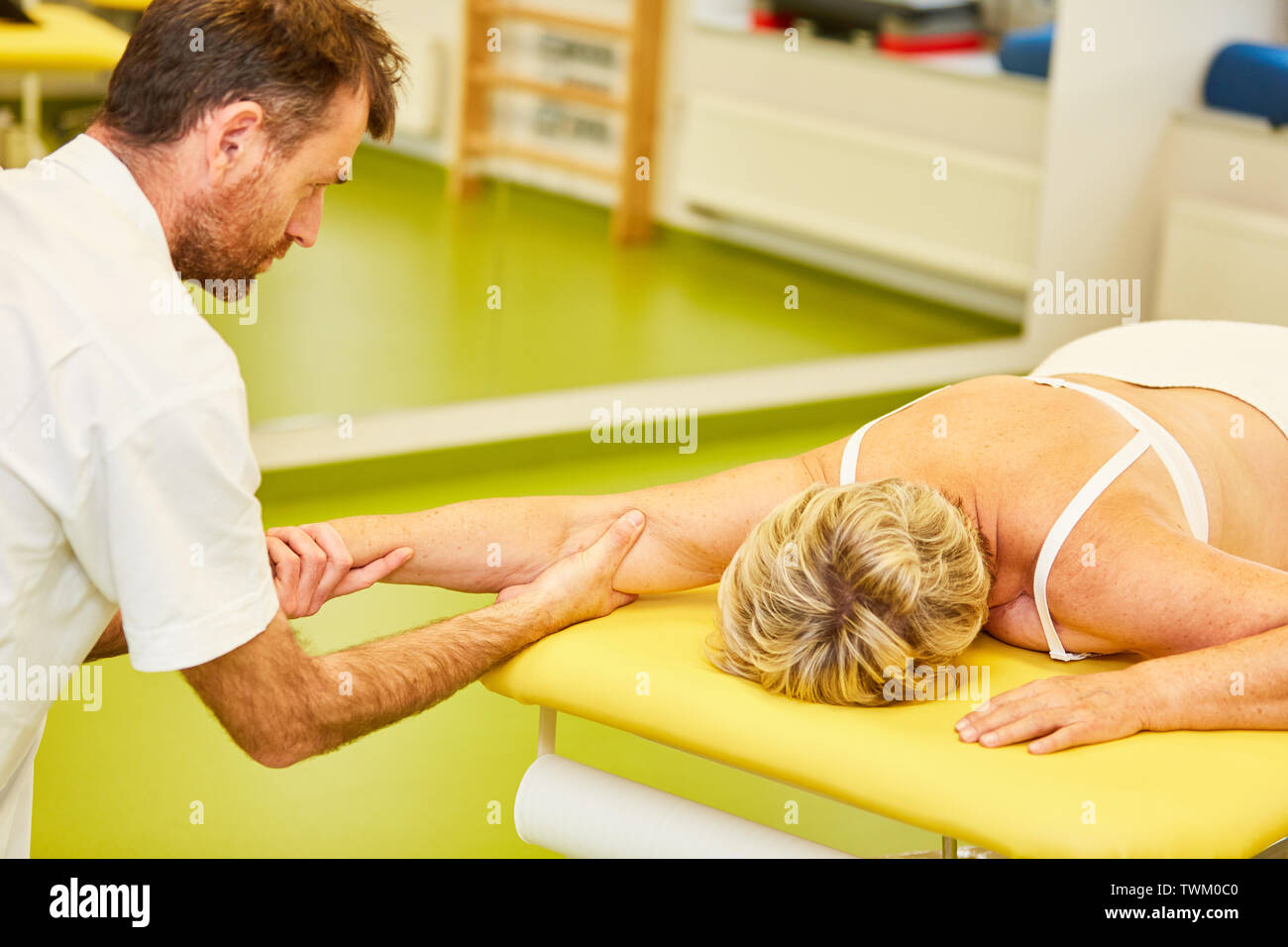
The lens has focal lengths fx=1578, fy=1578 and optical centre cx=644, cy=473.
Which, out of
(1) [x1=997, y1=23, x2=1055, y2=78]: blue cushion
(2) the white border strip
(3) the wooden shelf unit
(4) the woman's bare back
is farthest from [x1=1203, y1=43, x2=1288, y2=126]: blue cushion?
(4) the woman's bare back

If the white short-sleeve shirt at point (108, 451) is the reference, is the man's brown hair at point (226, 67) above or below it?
above

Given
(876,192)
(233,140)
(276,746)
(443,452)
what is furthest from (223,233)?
(876,192)

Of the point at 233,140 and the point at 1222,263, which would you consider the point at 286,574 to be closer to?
the point at 233,140

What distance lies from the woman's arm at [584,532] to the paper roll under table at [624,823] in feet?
0.76

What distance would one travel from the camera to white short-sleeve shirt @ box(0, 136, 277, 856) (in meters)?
1.10

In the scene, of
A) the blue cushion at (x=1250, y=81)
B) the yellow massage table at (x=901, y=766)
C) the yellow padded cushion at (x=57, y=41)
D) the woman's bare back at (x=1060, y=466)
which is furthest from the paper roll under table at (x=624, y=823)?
the blue cushion at (x=1250, y=81)

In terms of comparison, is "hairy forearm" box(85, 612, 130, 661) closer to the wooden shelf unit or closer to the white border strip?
the white border strip

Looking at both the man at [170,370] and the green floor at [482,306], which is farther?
the green floor at [482,306]

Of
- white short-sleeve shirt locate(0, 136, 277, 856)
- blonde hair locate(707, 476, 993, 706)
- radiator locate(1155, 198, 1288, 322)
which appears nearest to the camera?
white short-sleeve shirt locate(0, 136, 277, 856)

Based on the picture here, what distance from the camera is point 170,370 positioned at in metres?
1.10

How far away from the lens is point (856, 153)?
4211mm

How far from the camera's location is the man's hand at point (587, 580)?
1.71m

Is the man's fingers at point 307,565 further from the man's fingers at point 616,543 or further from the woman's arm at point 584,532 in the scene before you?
the man's fingers at point 616,543

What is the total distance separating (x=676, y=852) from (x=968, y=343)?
321 centimetres
